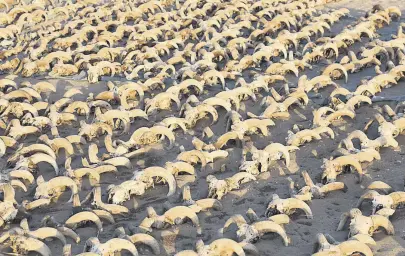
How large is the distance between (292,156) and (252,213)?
186 cm

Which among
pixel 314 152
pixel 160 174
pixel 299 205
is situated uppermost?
pixel 160 174

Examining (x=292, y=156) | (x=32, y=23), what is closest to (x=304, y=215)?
(x=292, y=156)

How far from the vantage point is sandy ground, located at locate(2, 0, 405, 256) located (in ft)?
22.9

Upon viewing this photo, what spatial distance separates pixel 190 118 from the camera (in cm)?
989

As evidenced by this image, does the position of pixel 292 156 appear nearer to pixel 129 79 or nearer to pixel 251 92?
pixel 251 92

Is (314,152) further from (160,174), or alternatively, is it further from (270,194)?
(160,174)

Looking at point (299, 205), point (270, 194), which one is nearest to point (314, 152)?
point (270, 194)

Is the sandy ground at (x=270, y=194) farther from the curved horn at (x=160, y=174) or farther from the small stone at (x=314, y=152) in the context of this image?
the curved horn at (x=160, y=174)

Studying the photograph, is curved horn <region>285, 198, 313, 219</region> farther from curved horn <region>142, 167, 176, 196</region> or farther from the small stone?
the small stone

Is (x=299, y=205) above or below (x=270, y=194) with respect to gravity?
above


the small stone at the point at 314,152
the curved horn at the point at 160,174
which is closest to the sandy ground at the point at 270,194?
the small stone at the point at 314,152

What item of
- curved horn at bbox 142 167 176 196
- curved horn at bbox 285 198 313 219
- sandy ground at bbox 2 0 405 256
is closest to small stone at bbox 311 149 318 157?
sandy ground at bbox 2 0 405 256

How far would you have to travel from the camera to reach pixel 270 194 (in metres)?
7.98

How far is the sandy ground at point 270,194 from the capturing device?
6965 mm
